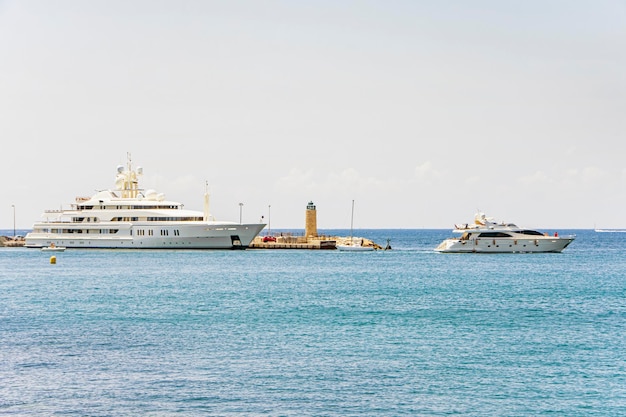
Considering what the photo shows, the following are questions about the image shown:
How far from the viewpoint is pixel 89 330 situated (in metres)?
39.2

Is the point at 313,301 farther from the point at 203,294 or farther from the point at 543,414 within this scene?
Result: the point at 543,414

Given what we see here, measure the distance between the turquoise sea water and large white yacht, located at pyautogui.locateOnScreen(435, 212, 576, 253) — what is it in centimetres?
3471

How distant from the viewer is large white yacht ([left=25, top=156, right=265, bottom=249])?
11119cm

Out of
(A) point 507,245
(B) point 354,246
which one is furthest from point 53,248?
(A) point 507,245

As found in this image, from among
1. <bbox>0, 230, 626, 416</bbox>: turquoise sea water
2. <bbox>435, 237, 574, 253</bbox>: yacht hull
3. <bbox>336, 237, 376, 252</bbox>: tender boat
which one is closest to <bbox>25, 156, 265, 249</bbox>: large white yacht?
<bbox>336, 237, 376, 252</bbox>: tender boat

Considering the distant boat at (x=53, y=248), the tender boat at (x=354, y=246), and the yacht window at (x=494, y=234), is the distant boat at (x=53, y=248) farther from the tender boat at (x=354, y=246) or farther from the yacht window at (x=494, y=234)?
the yacht window at (x=494, y=234)

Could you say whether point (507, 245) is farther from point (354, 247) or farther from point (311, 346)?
point (311, 346)

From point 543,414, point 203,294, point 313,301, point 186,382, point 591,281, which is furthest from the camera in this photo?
point 591,281

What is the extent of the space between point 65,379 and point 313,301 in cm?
2512

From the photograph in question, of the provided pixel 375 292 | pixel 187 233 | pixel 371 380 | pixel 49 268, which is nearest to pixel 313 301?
pixel 375 292

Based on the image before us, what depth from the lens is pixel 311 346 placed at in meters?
35.1

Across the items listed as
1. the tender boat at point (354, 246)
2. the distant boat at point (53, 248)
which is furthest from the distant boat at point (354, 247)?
the distant boat at point (53, 248)

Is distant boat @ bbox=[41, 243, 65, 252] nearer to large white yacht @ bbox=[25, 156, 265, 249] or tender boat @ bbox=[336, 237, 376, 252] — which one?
large white yacht @ bbox=[25, 156, 265, 249]

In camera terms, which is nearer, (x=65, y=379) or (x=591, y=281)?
(x=65, y=379)
